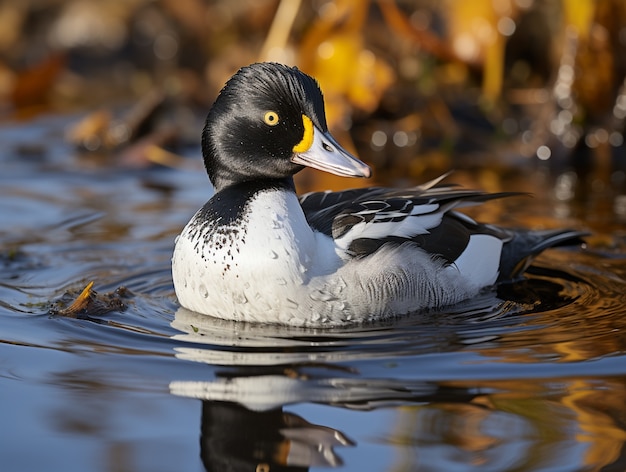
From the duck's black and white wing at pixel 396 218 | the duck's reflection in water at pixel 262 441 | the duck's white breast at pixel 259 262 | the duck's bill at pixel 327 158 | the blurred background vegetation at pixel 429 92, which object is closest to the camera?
the duck's reflection in water at pixel 262 441

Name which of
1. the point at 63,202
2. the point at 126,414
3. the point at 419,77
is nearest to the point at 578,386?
the point at 126,414

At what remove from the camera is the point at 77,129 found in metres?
11.1

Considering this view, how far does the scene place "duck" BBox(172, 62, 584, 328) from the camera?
18.2 ft

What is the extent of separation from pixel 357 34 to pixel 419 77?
6.96ft

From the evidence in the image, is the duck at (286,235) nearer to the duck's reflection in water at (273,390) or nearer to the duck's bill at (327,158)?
the duck's bill at (327,158)

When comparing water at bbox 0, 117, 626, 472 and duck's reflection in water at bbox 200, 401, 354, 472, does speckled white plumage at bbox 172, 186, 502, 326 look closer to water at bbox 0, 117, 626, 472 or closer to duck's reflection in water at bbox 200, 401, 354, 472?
water at bbox 0, 117, 626, 472

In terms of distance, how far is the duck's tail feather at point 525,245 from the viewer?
6.73 metres

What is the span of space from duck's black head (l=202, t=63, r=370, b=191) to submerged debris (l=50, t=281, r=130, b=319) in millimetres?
961

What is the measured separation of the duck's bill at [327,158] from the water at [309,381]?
82 centimetres

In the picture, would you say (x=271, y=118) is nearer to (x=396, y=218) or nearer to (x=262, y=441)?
(x=396, y=218)

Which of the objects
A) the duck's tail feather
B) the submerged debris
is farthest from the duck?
the duck's tail feather

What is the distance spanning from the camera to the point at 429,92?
36.4ft

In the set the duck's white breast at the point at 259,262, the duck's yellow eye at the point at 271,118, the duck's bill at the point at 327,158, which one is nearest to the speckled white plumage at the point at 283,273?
the duck's white breast at the point at 259,262

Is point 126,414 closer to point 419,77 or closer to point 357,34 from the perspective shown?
point 357,34
